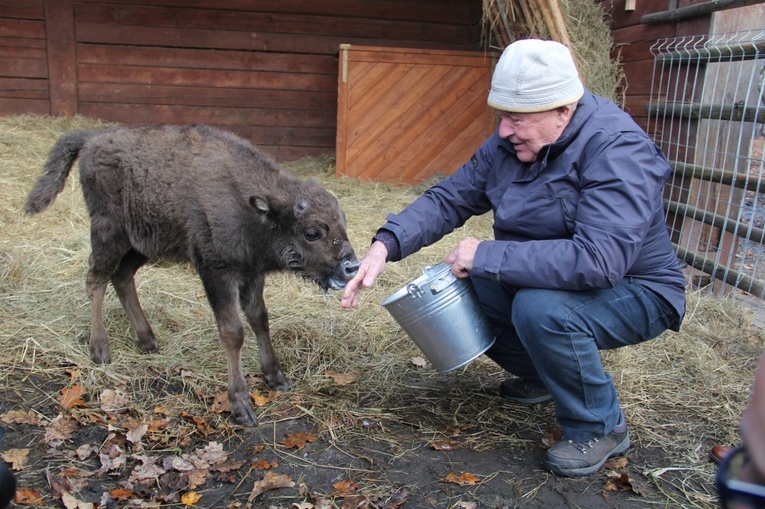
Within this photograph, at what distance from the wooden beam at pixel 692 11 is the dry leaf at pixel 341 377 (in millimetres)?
4472

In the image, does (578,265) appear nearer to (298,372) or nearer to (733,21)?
(298,372)

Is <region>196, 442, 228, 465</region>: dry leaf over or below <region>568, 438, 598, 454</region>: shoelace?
below

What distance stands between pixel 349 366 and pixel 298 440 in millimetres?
964

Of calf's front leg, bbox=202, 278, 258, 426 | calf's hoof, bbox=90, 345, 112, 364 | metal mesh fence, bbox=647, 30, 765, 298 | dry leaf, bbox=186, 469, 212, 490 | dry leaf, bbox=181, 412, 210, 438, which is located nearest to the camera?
dry leaf, bbox=186, 469, 212, 490

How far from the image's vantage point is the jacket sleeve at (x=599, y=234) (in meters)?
3.11

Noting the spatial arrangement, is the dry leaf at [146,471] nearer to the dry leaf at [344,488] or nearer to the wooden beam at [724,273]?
the dry leaf at [344,488]

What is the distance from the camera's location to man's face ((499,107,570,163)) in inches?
131

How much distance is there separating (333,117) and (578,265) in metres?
8.47

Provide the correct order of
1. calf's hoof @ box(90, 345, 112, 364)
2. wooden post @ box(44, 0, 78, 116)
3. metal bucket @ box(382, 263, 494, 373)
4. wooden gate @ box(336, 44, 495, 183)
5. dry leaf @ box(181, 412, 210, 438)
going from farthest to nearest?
wooden post @ box(44, 0, 78, 116)
wooden gate @ box(336, 44, 495, 183)
calf's hoof @ box(90, 345, 112, 364)
dry leaf @ box(181, 412, 210, 438)
metal bucket @ box(382, 263, 494, 373)

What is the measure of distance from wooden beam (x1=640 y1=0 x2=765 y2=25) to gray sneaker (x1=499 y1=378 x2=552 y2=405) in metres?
3.86

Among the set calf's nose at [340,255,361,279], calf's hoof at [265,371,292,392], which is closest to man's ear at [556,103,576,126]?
calf's nose at [340,255,361,279]

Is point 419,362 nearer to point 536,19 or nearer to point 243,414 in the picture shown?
point 243,414

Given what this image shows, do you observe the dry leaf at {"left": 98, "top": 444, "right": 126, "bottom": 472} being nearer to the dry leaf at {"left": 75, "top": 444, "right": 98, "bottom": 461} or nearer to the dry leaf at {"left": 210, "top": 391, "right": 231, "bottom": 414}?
the dry leaf at {"left": 75, "top": 444, "right": 98, "bottom": 461}

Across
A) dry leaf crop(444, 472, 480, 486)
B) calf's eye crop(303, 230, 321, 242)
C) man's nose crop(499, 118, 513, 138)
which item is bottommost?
dry leaf crop(444, 472, 480, 486)
